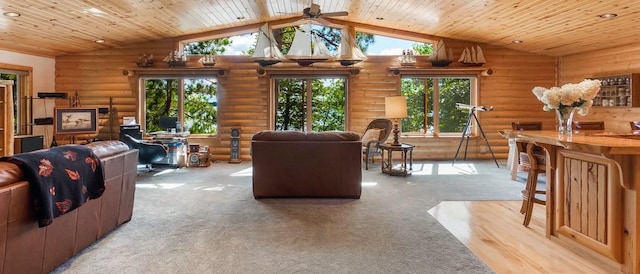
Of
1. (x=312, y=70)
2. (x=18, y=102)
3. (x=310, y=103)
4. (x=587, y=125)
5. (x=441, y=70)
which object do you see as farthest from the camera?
(x=310, y=103)

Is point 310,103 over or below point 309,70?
below

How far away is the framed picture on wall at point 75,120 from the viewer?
6.56 metres

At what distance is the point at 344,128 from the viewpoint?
7965 mm

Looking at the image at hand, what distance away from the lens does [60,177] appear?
6.95 feet

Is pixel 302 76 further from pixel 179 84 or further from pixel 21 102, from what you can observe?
pixel 21 102

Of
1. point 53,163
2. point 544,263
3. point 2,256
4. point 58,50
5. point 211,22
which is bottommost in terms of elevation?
point 544,263

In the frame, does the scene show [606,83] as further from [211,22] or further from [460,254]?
[211,22]

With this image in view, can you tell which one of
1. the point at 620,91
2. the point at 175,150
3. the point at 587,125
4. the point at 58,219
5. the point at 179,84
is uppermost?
the point at 179,84

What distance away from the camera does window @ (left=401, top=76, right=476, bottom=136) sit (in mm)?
8031

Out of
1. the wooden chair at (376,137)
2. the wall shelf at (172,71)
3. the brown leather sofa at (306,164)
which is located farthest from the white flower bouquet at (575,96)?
the wall shelf at (172,71)

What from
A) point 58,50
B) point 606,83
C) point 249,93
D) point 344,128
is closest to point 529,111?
point 606,83

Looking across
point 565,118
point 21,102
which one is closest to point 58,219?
point 565,118

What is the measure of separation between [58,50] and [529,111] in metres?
9.78

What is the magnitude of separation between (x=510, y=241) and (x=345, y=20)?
236 inches
